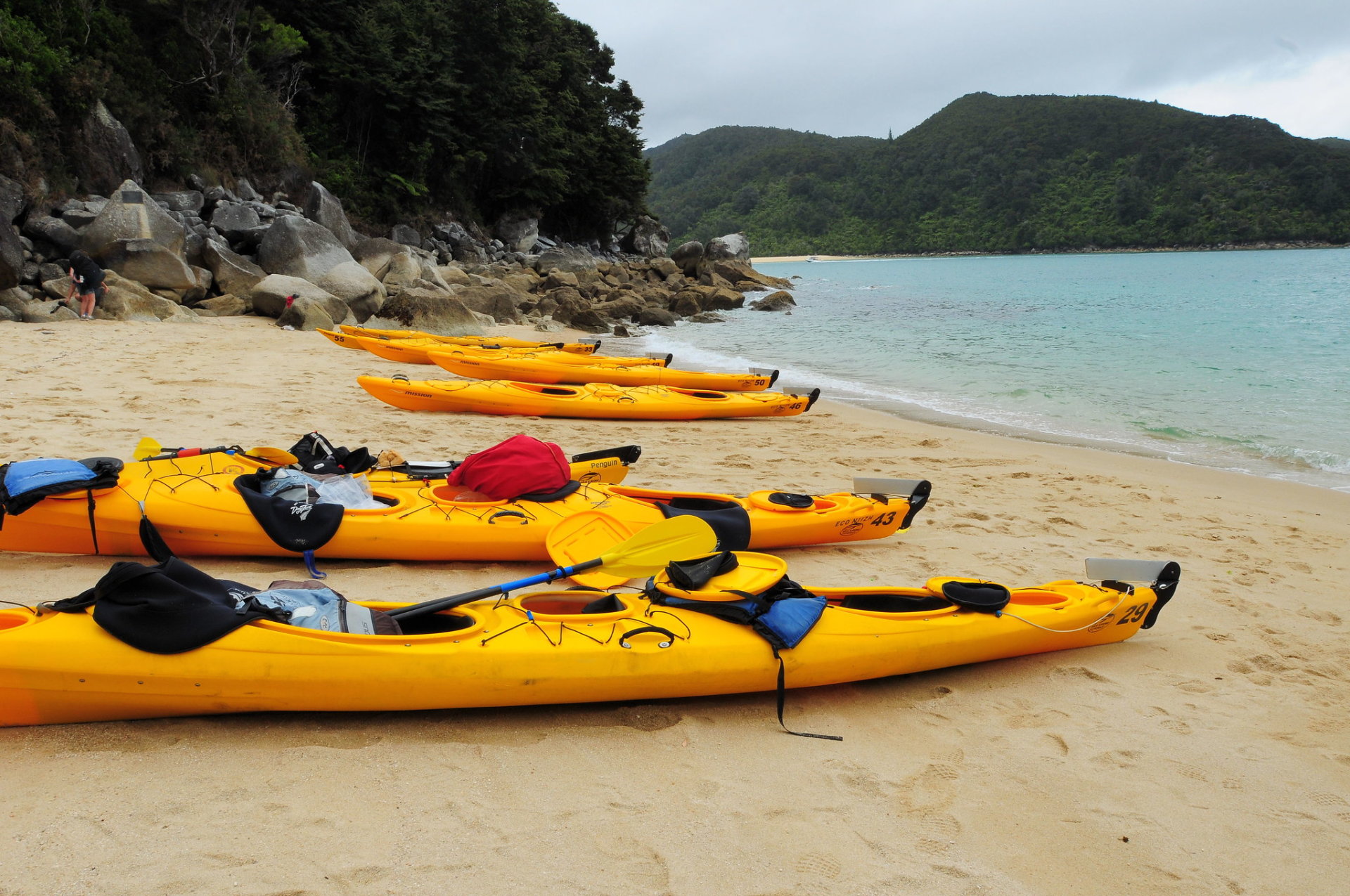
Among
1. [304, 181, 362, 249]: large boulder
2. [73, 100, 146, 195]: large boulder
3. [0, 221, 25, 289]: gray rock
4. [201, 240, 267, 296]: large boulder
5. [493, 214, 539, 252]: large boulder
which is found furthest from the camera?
[493, 214, 539, 252]: large boulder

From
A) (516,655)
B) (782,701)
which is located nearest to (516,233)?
(516,655)

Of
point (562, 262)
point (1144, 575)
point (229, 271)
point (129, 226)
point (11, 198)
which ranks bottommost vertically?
point (1144, 575)

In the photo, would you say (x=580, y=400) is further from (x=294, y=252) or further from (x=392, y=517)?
(x=294, y=252)

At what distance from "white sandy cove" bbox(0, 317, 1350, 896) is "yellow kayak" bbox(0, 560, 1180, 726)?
100 mm

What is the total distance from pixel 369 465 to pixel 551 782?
2.60 metres

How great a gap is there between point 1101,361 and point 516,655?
42.2 feet

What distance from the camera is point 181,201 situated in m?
14.9

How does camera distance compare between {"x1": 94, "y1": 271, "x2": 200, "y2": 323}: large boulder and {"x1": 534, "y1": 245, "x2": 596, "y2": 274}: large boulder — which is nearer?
{"x1": 94, "y1": 271, "x2": 200, "y2": 323}: large boulder

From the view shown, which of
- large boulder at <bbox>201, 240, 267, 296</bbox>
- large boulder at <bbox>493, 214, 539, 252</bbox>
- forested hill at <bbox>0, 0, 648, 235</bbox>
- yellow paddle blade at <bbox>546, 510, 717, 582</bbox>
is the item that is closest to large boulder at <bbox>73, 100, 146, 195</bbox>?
forested hill at <bbox>0, 0, 648, 235</bbox>

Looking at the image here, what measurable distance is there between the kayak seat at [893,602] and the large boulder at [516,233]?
2755 centimetres

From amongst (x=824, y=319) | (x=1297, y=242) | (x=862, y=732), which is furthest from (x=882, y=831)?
(x=1297, y=242)

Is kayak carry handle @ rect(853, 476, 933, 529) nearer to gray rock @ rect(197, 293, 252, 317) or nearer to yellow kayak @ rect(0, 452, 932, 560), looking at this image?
yellow kayak @ rect(0, 452, 932, 560)

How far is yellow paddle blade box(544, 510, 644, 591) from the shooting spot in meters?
3.62

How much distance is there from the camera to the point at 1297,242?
62125 millimetres
